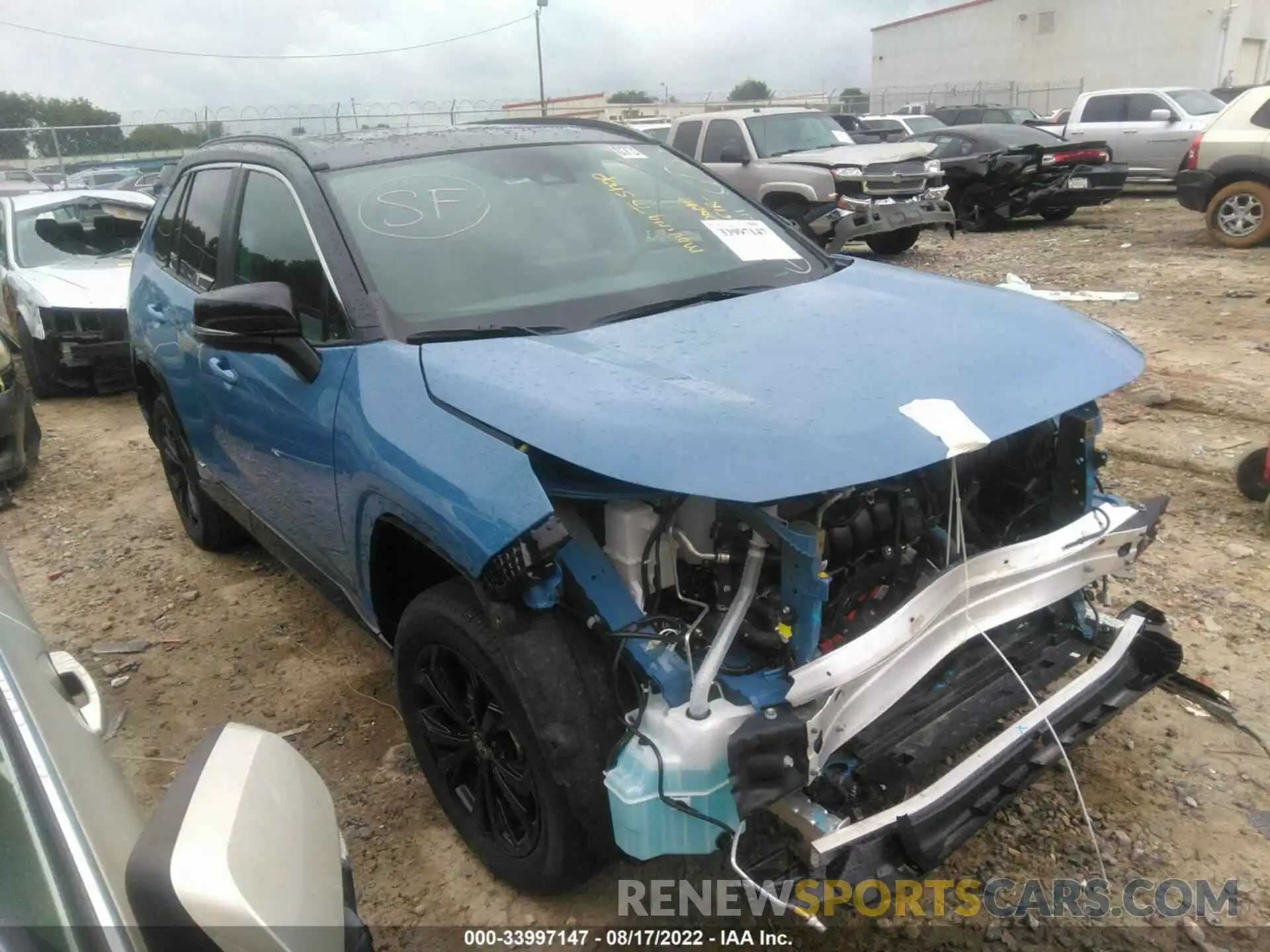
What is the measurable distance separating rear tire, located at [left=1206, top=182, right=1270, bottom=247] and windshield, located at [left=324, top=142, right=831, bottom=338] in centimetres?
915

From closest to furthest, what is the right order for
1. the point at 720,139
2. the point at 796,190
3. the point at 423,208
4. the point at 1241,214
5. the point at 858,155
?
the point at 423,208 → the point at 1241,214 → the point at 796,190 → the point at 858,155 → the point at 720,139

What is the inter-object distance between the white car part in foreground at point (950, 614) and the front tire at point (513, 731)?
0.48 meters

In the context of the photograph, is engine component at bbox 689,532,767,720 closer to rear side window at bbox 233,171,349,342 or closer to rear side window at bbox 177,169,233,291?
rear side window at bbox 233,171,349,342

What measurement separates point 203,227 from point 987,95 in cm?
4323

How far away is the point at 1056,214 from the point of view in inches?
529

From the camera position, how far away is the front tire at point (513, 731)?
207 centimetres

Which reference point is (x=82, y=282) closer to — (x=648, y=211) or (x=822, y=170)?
(x=648, y=211)

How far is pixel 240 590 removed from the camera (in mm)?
Result: 4395

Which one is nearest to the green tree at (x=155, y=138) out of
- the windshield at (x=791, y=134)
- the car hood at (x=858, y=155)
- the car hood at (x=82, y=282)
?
the car hood at (x=82, y=282)

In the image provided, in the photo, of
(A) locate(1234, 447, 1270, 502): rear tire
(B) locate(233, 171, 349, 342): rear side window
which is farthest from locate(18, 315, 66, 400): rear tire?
(A) locate(1234, 447, 1270, 502): rear tire

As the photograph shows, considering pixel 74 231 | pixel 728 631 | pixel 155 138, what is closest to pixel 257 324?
pixel 728 631

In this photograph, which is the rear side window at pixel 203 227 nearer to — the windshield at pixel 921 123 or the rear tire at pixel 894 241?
the rear tire at pixel 894 241

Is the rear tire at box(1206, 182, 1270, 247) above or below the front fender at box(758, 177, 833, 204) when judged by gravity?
below

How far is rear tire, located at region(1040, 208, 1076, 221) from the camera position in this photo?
13127mm
